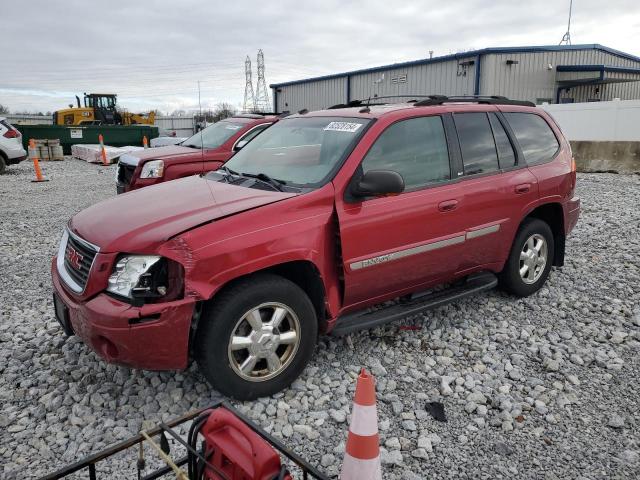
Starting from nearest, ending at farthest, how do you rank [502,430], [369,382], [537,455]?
1. [369,382]
2. [537,455]
3. [502,430]

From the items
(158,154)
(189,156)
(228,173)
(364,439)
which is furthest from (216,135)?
(364,439)

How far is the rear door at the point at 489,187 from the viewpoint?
417cm

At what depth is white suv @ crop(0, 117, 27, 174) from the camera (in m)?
16.0

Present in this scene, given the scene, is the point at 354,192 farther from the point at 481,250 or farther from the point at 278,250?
the point at 481,250

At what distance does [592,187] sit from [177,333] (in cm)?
1068

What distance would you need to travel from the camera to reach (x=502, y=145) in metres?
4.55

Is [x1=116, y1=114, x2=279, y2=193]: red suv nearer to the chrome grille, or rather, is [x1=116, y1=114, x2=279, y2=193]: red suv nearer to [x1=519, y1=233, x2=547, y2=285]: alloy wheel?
[x1=519, y1=233, x2=547, y2=285]: alloy wheel

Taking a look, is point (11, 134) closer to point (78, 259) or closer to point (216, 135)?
point (216, 135)

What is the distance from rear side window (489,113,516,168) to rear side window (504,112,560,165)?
0.54 ft

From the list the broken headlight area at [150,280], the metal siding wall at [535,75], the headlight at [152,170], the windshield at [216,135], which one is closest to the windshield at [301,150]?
the broken headlight area at [150,280]

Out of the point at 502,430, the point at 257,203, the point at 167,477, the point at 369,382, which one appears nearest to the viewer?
the point at 369,382

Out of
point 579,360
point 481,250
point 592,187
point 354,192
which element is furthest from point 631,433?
point 592,187

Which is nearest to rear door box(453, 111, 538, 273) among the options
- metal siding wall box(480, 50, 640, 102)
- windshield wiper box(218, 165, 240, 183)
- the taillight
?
windshield wiper box(218, 165, 240, 183)

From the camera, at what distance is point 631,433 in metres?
2.95
